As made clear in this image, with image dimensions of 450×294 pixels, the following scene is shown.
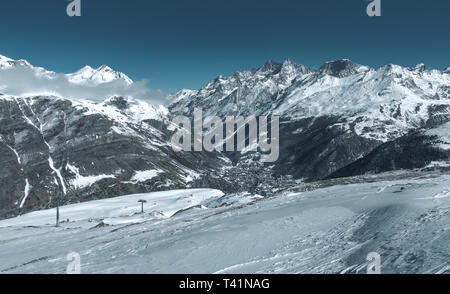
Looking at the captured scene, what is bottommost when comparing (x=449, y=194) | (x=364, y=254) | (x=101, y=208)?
(x=101, y=208)

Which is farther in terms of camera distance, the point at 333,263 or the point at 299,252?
the point at 299,252

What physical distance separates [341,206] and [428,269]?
15.3m

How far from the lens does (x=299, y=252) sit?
768 inches

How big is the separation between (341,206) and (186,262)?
13.6 meters
